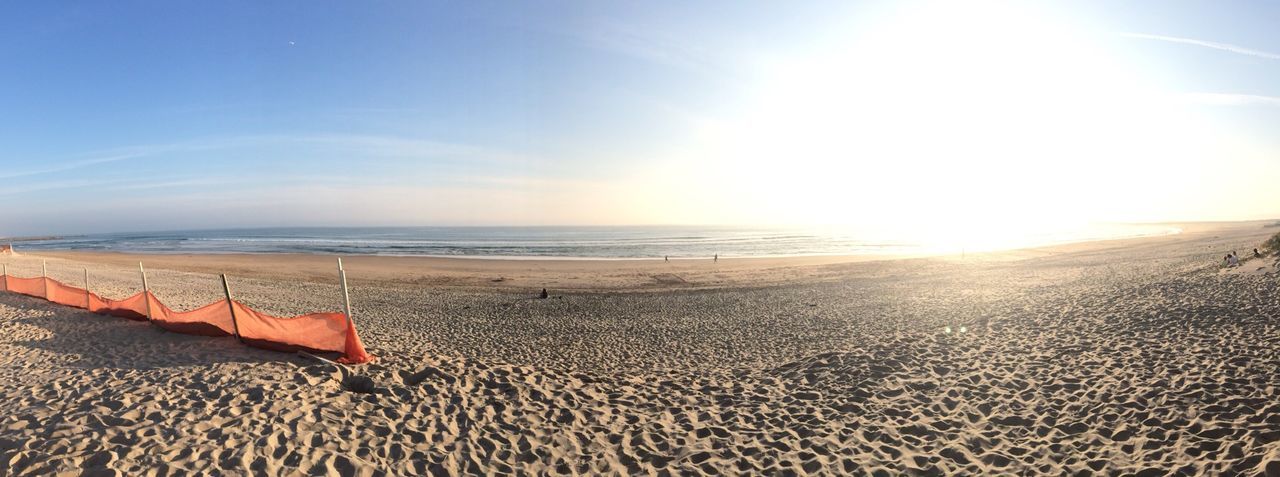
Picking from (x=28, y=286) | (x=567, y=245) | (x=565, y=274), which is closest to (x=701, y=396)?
(x=28, y=286)

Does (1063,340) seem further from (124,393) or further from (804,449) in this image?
(124,393)

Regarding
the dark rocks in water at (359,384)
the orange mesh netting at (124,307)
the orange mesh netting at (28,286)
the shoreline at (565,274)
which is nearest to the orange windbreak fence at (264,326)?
the orange mesh netting at (124,307)

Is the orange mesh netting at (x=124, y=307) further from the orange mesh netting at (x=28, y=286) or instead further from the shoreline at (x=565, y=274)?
the shoreline at (x=565, y=274)

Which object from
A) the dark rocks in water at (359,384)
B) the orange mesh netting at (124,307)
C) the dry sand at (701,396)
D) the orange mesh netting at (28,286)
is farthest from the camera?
the orange mesh netting at (28,286)

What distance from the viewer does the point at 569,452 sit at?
5.37 metres

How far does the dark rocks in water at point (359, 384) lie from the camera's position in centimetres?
655

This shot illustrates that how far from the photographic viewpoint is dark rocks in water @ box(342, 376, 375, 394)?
655 cm

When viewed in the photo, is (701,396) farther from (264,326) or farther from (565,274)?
(565,274)

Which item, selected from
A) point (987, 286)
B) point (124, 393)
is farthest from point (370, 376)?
point (987, 286)

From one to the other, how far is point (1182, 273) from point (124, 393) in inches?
960

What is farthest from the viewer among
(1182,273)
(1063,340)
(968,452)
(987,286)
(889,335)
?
(987,286)

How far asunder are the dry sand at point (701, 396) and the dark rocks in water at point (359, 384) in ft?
0.44

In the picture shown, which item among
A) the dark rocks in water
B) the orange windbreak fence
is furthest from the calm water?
the dark rocks in water

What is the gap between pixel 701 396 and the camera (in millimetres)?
7273
